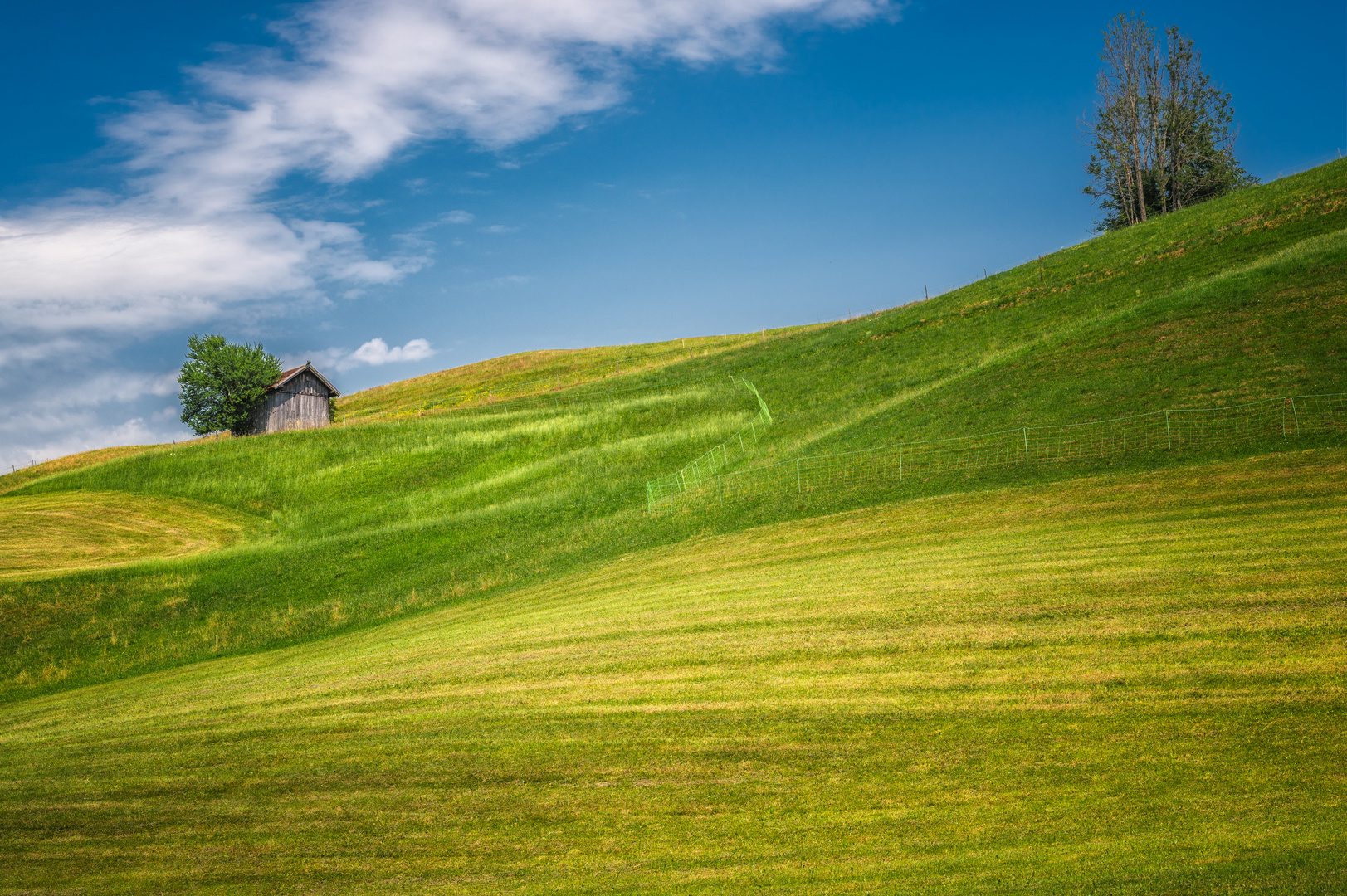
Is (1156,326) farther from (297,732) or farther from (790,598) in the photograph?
(297,732)

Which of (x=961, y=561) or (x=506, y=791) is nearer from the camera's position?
(x=506, y=791)

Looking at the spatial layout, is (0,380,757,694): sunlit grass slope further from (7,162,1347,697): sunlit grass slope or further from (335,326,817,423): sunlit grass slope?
(335,326,817,423): sunlit grass slope

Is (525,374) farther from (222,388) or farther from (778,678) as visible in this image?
(778,678)

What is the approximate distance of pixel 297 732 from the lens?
11766 mm

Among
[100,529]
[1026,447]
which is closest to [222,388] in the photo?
[100,529]

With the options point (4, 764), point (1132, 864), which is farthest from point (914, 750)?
point (4, 764)

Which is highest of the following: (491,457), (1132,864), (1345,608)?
(491,457)

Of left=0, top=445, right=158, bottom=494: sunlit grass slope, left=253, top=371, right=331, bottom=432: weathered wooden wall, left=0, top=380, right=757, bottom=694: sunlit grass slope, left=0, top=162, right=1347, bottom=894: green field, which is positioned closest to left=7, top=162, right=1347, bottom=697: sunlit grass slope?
left=0, top=380, right=757, bottom=694: sunlit grass slope

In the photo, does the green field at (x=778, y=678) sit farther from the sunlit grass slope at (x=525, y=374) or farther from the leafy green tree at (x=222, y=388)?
the sunlit grass slope at (x=525, y=374)

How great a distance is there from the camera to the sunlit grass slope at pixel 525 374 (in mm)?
74000

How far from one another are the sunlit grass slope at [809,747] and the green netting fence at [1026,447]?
5.46 m

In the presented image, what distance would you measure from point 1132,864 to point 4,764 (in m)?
15.3

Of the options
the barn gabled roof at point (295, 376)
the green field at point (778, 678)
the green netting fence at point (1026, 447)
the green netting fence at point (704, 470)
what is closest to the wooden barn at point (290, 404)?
the barn gabled roof at point (295, 376)

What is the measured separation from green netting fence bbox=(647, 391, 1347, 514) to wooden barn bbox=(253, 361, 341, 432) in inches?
1549
